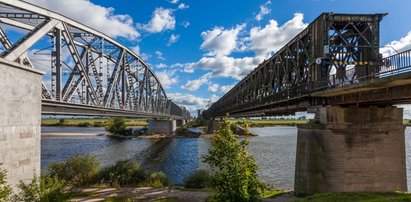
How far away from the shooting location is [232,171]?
55.5 ft

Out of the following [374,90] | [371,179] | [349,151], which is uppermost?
[374,90]

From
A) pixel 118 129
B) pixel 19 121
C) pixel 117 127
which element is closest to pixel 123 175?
pixel 19 121

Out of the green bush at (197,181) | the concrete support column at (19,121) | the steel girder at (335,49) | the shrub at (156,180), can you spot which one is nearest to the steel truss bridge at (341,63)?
the steel girder at (335,49)

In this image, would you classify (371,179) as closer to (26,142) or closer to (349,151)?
(349,151)

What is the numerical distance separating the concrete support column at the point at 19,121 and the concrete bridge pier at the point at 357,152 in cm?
1946

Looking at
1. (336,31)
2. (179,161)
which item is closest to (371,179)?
(336,31)

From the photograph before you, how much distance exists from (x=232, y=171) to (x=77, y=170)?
24.9m

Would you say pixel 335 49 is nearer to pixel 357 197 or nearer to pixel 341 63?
pixel 341 63

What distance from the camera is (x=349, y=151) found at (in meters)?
23.6

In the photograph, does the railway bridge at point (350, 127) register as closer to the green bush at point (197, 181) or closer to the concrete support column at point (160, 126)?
the green bush at point (197, 181)

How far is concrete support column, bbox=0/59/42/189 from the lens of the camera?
732 inches

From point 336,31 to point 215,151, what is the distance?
16501mm

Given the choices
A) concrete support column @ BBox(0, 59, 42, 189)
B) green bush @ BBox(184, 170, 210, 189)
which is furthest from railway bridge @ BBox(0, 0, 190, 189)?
green bush @ BBox(184, 170, 210, 189)

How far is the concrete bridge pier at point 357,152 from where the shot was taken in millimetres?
23344
